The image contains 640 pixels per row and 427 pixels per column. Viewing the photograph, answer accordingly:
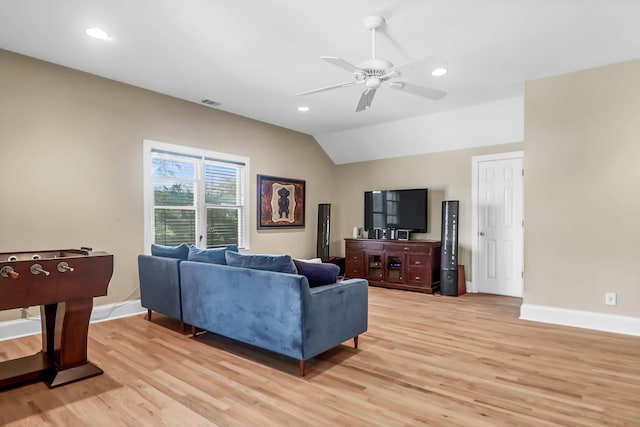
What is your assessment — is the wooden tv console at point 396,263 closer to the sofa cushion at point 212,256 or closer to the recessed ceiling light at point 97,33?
the sofa cushion at point 212,256

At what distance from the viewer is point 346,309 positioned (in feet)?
9.93

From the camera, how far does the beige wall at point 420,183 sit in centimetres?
592

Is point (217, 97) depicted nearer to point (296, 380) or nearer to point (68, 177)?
point (68, 177)

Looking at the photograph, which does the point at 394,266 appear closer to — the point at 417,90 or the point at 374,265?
the point at 374,265

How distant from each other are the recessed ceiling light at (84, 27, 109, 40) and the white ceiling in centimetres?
6

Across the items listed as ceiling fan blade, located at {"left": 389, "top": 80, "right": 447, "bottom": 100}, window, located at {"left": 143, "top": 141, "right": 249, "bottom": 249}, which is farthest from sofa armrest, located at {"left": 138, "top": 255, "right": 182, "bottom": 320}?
ceiling fan blade, located at {"left": 389, "top": 80, "right": 447, "bottom": 100}

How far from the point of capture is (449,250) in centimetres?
553

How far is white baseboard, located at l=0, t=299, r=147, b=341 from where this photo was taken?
3.50m

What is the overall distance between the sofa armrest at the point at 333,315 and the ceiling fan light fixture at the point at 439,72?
239 centimetres

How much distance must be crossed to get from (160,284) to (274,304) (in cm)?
177

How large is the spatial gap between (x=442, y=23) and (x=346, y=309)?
8.14 feet

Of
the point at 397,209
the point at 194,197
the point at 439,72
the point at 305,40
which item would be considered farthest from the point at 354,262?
the point at 305,40

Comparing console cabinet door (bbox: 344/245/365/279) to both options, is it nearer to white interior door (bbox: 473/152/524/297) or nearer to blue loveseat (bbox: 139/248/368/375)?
white interior door (bbox: 473/152/524/297)

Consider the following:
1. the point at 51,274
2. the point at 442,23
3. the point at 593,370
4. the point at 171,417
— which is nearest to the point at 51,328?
the point at 51,274
